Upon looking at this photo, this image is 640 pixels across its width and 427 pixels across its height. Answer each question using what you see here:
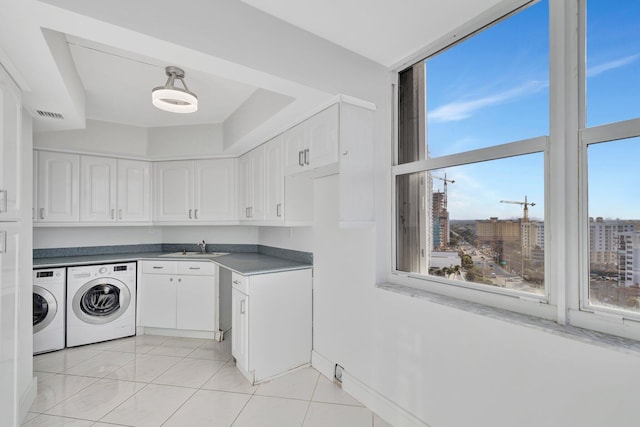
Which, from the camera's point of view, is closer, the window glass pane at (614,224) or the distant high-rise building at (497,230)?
the window glass pane at (614,224)

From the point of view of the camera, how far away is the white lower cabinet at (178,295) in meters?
3.34

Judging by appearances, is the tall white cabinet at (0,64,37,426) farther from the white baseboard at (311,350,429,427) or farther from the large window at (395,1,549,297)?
the large window at (395,1,549,297)

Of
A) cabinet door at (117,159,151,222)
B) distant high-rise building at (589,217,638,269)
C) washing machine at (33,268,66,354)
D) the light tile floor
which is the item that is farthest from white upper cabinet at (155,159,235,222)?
distant high-rise building at (589,217,638,269)

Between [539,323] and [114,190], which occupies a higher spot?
[114,190]

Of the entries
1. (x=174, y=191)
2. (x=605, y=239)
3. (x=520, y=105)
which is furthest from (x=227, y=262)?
(x=605, y=239)

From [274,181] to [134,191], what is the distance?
6.93 feet

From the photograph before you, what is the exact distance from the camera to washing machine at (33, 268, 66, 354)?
9.71 feet

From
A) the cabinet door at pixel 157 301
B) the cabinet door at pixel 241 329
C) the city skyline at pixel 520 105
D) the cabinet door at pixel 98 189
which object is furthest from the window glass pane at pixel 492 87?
the cabinet door at pixel 98 189

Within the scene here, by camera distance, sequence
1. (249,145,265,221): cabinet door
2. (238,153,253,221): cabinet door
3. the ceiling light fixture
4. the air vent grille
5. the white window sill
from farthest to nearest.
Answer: (238,153,253,221): cabinet door
(249,145,265,221): cabinet door
the air vent grille
the ceiling light fixture
the white window sill

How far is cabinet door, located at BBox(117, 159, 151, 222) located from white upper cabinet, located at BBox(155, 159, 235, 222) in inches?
4.9

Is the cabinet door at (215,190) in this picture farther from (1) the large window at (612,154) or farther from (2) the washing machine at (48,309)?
(1) the large window at (612,154)

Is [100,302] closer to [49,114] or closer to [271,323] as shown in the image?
[49,114]

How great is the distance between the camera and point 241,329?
99.3 inches

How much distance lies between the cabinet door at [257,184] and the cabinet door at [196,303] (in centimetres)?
89
